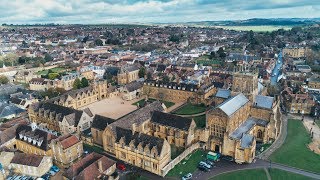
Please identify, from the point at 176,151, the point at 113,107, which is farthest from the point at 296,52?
the point at 176,151

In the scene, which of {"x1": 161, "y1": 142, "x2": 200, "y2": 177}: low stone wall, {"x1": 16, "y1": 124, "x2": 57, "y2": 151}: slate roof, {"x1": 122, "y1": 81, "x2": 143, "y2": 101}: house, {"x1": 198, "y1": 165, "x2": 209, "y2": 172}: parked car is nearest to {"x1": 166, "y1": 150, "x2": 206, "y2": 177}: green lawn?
{"x1": 161, "y1": 142, "x2": 200, "y2": 177}: low stone wall

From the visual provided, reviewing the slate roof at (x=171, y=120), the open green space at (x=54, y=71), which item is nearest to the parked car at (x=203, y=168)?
the slate roof at (x=171, y=120)

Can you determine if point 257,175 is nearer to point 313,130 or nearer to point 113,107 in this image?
point 313,130

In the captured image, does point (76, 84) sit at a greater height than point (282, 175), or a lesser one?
greater

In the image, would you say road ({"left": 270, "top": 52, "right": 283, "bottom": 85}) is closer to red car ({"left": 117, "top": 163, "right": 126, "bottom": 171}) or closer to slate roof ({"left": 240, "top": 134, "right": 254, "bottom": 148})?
slate roof ({"left": 240, "top": 134, "right": 254, "bottom": 148})

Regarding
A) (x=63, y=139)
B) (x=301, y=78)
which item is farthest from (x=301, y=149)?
(x=301, y=78)

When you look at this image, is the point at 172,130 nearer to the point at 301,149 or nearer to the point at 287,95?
the point at 301,149
